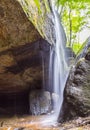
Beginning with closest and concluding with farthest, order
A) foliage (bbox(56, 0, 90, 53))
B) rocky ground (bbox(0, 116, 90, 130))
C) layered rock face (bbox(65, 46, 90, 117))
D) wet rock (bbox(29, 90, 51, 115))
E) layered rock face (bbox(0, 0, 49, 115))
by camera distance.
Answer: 1. rocky ground (bbox(0, 116, 90, 130))
2. layered rock face (bbox(65, 46, 90, 117))
3. layered rock face (bbox(0, 0, 49, 115))
4. wet rock (bbox(29, 90, 51, 115))
5. foliage (bbox(56, 0, 90, 53))

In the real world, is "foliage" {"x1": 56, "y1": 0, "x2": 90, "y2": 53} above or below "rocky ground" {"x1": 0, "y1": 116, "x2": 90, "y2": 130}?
above

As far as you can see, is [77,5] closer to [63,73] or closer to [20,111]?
[63,73]

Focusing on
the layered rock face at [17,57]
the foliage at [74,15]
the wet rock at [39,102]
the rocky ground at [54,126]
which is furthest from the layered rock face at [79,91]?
the foliage at [74,15]

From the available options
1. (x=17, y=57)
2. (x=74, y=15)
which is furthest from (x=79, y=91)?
(x=74, y=15)

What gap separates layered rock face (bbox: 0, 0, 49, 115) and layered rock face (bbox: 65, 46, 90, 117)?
1.67m

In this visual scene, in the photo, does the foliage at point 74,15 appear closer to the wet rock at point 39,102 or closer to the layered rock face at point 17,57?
the layered rock face at point 17,57

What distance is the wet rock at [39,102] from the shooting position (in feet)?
29.1

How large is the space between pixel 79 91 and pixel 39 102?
3.96 metres

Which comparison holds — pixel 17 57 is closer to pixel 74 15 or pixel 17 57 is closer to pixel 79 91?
pixel 79 91

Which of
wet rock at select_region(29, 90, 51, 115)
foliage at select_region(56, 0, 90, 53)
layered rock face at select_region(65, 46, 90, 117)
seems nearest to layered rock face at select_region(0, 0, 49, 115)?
wet rock at select_region(29, 90, 51, 115)

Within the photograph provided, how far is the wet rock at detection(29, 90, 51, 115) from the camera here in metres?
8.87

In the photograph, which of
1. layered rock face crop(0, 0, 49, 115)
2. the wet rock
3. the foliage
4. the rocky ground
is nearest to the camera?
the rocky ground

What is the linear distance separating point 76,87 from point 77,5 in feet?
33.8

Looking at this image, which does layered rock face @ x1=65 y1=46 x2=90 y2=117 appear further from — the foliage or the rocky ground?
the foliage
